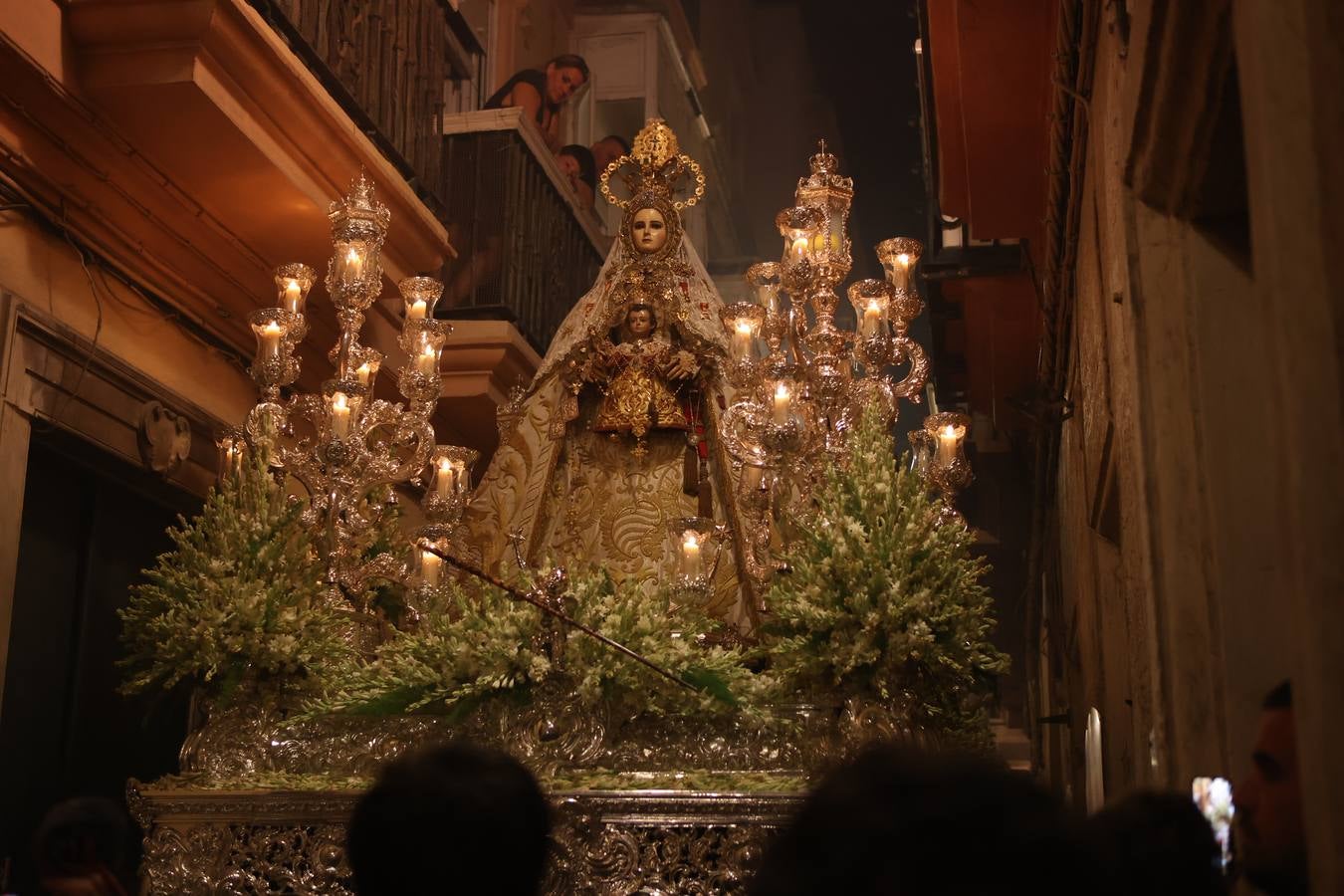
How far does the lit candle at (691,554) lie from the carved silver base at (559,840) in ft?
3.06

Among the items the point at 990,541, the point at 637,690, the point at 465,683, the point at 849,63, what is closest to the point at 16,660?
the point at 465,683

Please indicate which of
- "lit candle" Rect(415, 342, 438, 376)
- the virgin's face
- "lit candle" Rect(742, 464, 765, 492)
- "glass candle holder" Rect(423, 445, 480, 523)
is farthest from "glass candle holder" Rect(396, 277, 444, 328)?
"lit candle" Rect(742, 464, 765, 492)

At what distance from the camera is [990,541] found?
15.6 metres

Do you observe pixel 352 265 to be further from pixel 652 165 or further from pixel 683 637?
pixel 683 637

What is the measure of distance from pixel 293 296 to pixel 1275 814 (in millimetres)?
4664

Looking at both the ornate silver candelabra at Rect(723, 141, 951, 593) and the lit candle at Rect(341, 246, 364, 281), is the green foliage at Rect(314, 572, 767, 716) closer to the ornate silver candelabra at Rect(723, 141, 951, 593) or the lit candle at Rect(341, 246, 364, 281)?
the ornate silver candelabra at Rect(723, 141, 951, 593)

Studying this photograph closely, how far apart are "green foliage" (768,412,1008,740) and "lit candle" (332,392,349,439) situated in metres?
1.70

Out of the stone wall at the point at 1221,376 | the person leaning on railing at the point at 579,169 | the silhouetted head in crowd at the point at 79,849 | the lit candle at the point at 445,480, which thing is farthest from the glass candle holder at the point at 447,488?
the person leaning on railing at the point at 579,169

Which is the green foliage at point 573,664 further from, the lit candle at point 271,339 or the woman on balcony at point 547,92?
the woman on balcony at point 547,92

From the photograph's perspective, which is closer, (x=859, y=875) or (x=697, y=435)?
(x=859, y=875)

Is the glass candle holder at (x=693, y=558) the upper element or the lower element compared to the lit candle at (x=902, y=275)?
lower

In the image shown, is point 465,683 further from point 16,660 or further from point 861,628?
point 16,660

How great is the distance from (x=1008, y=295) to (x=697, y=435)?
4.79 metres

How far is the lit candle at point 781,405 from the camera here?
5.46 metres
